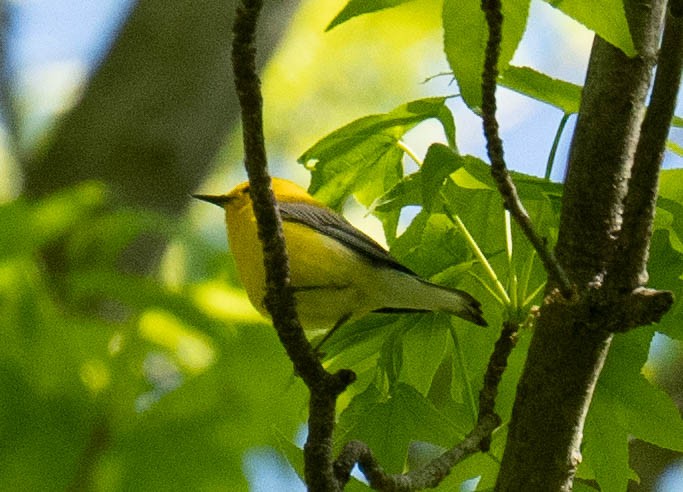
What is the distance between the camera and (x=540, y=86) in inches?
80.0

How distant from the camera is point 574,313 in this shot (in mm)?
1856

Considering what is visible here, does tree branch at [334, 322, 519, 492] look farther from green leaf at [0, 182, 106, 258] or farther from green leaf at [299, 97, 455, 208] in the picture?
green leaf at [0, 182, 106, 258]

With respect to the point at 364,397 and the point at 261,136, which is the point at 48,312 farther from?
the point at 261,136

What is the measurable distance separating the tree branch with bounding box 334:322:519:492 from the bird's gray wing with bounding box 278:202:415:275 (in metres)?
0.79

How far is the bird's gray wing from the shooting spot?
9.50ft

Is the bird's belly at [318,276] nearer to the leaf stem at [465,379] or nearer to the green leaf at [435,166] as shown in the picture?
the leaf stem at [465,379]

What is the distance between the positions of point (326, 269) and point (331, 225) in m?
0.16

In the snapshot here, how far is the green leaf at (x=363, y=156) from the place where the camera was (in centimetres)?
213

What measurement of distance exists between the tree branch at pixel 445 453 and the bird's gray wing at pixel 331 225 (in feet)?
2.59

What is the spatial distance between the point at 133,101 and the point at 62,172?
460 millimetres

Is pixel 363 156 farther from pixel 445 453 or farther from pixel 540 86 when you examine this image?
pixel 445 453

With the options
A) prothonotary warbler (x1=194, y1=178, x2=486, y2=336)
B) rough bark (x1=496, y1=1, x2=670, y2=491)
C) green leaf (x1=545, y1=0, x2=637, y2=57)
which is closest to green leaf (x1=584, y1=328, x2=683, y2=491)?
rough bark (x1=496, y1=1, x2=670, y2=491)

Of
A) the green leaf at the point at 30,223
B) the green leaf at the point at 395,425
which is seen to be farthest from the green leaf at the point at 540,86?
the green leaf at the point at 30,223

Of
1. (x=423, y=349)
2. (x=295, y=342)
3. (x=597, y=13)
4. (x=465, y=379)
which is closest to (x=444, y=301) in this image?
(x=423, y=349)
